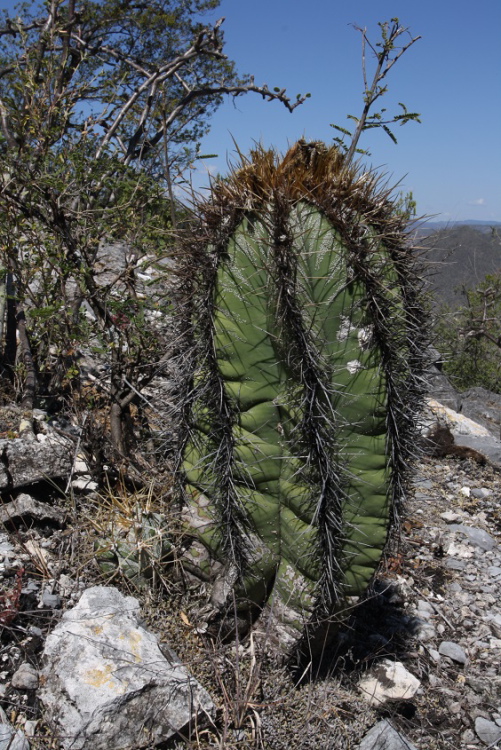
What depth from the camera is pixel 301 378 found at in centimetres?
203

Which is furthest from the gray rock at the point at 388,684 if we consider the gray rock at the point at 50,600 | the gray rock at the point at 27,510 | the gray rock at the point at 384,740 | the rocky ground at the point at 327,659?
the gray rock at the point at 27,510

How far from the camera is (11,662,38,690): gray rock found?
2076 millimetres

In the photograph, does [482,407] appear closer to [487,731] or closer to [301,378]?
[487,731]

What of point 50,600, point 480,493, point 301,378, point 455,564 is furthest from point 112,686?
point 480,493

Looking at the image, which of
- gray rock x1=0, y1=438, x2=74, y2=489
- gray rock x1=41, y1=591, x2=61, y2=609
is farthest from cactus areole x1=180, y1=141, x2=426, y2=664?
gray rock x1=0, y1=438, x2=74, y2=489

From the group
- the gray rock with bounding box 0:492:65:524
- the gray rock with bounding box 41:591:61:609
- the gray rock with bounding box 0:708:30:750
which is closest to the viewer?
the gray rock with bounding box 0:708:30:750

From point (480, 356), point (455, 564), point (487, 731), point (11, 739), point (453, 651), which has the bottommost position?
point (487, 731)

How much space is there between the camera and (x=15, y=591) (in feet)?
7.59

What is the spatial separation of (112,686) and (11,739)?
325mm

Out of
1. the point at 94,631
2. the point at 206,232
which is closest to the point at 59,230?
the point at 206,232

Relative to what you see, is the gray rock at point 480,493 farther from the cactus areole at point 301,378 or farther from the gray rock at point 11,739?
the gray rock at point 11,739

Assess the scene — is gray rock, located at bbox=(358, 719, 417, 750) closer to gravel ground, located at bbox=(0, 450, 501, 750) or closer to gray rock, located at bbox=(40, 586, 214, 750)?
gravel ground, located at bbox=(0, 450, 501, 750)

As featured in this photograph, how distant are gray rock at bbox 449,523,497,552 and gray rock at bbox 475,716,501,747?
1281 mm

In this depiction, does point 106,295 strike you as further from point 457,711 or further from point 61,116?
point 457,711
